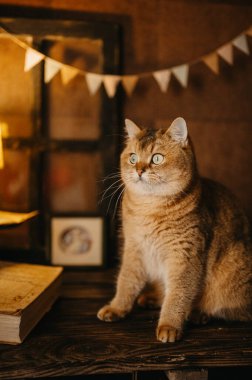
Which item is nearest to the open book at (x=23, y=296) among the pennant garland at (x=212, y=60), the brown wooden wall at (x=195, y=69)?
the brown wooden wall at (x=195, y=69)

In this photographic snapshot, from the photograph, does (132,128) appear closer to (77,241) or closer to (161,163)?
(161,163)

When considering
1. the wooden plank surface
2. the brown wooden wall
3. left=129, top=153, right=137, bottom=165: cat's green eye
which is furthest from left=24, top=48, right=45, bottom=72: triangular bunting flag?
the wooden plank surface

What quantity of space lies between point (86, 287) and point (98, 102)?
82 centimetres

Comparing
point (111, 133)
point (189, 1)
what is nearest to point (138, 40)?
point (189, 1)

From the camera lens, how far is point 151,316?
4.09 feet

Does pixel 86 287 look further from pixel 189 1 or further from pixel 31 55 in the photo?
pixel 189 1

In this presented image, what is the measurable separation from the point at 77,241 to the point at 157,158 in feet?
2.07

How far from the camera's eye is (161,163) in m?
1.21

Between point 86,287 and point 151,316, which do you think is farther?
point 86,287

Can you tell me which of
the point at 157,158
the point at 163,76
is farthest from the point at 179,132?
the point at 163,76

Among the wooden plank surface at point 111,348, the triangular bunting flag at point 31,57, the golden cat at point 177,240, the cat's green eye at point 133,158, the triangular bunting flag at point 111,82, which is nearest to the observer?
the wooden plank surface at point 111,348

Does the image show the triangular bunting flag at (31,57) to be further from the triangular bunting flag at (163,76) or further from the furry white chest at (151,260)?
the furry white chest at (151,260)

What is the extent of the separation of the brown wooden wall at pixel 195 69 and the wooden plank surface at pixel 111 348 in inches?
34.6

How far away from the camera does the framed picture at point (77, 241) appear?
5.44 feet
